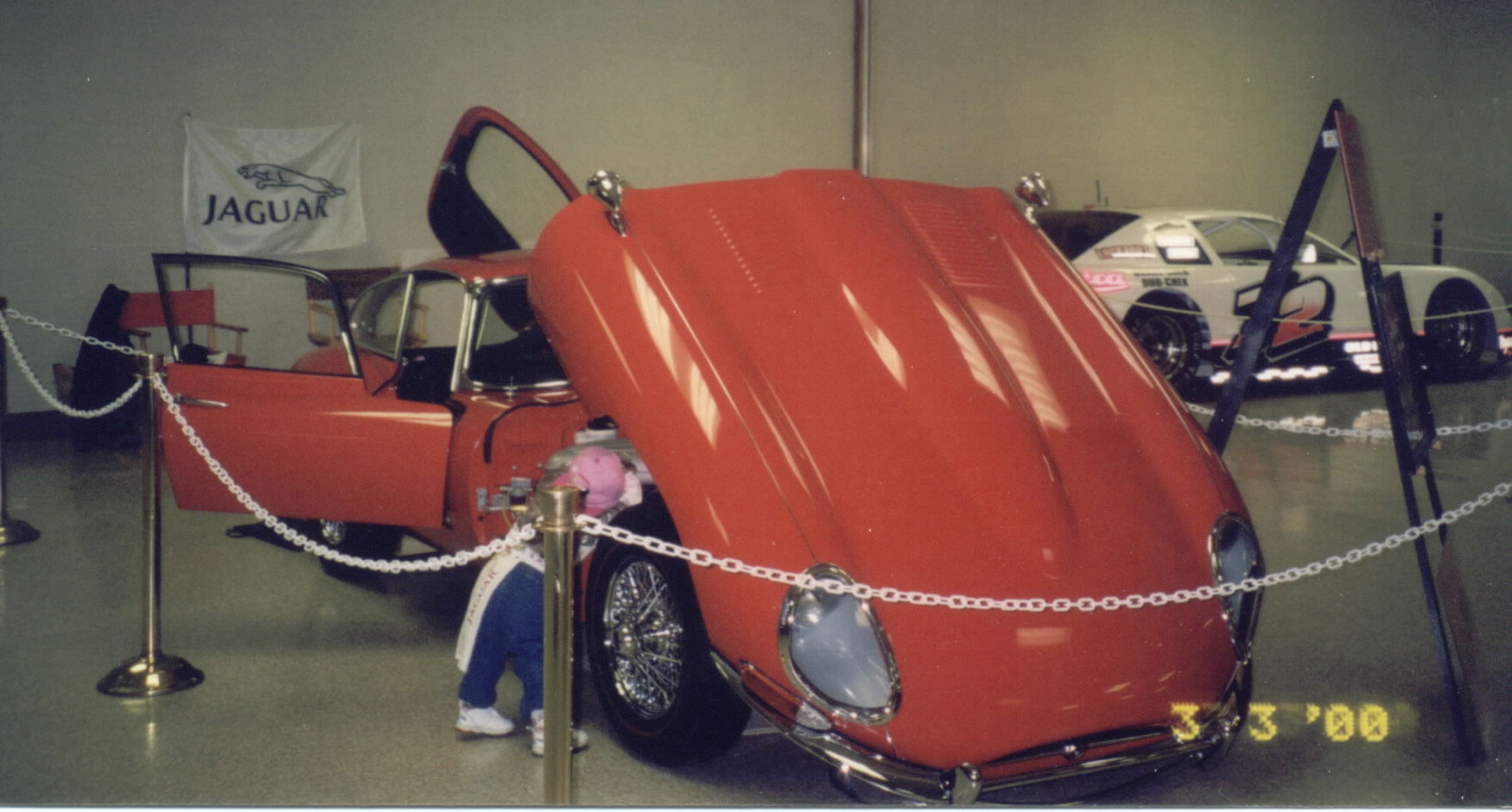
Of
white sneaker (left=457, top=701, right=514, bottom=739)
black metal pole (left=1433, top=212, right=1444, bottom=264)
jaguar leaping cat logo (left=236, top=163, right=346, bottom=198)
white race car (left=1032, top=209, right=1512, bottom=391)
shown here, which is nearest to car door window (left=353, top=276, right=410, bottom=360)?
white sneaker (left=457, top=701, right=514, bottom=739)

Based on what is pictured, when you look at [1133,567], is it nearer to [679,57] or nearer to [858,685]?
[858,685]

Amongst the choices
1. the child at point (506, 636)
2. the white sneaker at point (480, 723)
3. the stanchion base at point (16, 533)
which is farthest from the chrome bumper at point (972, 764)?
the stanchion base at point (16, 533)

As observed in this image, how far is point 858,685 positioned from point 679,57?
323 inches

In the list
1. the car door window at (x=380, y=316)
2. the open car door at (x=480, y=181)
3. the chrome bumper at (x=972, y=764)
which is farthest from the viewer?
the open car door at (x=480, y=181)

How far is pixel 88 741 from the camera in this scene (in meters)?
2.99

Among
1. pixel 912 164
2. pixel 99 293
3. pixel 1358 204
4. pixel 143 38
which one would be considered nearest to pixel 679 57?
pixel 912 164

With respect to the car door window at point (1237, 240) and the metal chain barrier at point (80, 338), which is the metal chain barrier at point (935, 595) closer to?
the metal chain barrier at point (80, 338)

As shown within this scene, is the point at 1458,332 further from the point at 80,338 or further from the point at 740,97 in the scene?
the point at 80,338

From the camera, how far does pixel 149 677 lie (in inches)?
131

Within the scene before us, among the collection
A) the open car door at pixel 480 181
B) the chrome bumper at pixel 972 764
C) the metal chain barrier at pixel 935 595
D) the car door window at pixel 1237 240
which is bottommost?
the chrome bumper at pixel 972 764

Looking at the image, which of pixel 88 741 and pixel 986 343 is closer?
pixel 986 343

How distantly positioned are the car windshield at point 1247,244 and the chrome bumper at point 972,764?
22.2 feet

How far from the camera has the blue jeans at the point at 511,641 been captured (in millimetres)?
2949

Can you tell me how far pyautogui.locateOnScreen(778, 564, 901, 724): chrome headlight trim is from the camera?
229 centimetres
